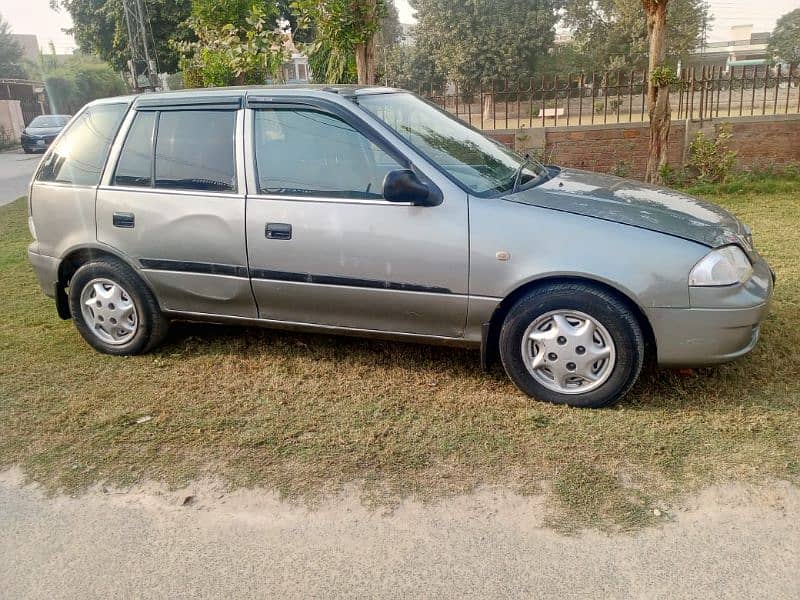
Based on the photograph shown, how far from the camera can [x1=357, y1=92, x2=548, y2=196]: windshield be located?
403cm

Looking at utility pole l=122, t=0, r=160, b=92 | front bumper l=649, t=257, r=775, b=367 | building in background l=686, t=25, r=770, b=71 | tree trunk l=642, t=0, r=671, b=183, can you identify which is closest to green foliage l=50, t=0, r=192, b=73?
utility pole l=122, t=0, r=160, b=92

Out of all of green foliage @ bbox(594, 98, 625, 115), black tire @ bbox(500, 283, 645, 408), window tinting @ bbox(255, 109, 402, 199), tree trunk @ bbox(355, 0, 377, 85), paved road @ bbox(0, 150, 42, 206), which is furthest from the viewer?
paved road @ bbox(0, 150, 42, 206)

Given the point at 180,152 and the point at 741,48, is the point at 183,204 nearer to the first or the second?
the point at 180,152

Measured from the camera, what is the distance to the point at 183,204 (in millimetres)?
4352

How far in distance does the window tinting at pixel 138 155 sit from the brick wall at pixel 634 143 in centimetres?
741

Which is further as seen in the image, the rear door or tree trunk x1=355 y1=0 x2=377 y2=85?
tree trunk x1=355 y1=0 x2=377 y2=85

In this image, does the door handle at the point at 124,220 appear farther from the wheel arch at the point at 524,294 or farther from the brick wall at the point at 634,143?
the brick wall at the point at 634,143

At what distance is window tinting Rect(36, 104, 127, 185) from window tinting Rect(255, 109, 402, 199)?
3.71ft

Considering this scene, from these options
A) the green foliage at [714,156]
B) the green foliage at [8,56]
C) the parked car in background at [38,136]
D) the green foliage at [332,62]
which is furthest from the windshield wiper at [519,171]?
the green foliage at [8,56]

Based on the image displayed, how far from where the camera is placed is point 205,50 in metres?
11.6

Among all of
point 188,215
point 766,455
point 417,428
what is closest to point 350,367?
point 417,428

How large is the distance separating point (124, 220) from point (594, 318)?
2972mm

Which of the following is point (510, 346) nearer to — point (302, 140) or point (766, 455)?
point (766, 455)

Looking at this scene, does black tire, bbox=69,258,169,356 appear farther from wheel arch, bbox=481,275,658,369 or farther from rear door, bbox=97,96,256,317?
wheel arch, bbox=481,275,658,369
